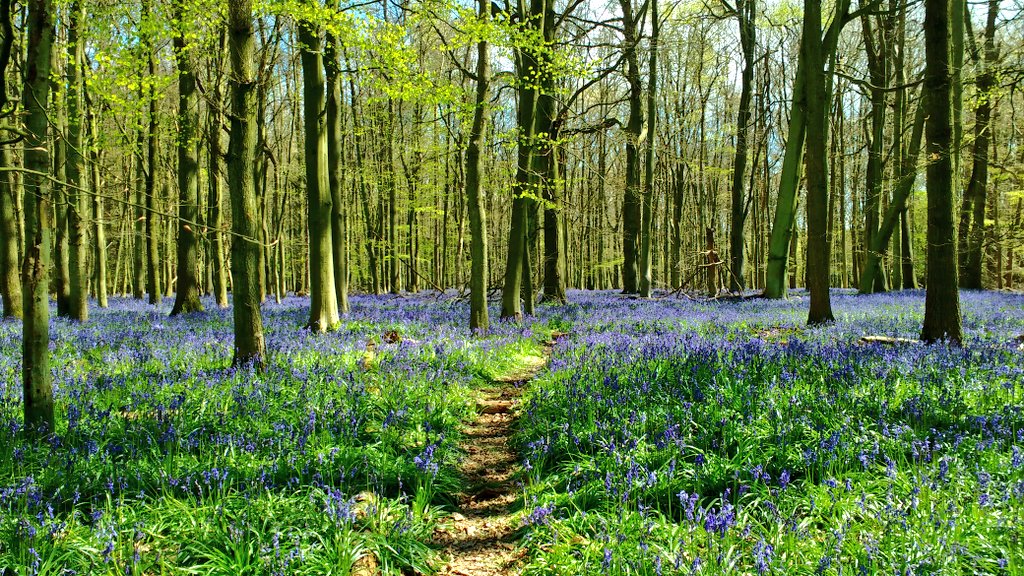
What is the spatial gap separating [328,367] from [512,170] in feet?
25.7

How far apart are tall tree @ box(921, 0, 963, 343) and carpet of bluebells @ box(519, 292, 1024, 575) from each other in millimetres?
517

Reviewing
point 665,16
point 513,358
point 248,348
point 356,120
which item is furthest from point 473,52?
point 248,348

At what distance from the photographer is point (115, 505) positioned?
3.49 meters

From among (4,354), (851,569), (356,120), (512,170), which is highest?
(356,120)

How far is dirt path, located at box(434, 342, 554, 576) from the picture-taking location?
11.0 ft

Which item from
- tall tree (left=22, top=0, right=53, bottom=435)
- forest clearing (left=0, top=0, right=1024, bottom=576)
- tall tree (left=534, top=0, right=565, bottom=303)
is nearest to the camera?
forest clearing (left=0, top=0, right=1024, bottom=576)

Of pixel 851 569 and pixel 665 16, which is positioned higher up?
pixel 665 16

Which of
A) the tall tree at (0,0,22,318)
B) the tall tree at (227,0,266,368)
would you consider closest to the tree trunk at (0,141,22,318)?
the tall tree at (0,0,22,318)

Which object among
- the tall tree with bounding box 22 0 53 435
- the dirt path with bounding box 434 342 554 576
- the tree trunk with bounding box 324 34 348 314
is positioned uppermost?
the tree trunk with bounding box 324 34 348 314

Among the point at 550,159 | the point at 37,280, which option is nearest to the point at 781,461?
the point at 37,280

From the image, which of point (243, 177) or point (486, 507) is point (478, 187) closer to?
point (243, 177)

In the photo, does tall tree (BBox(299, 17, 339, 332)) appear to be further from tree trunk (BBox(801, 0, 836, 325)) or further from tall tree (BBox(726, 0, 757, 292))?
tall tree (BBox(726, 0, 757, 292))

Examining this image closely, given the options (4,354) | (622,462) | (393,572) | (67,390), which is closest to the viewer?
(393,572)

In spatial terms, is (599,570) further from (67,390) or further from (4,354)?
(4,354)
